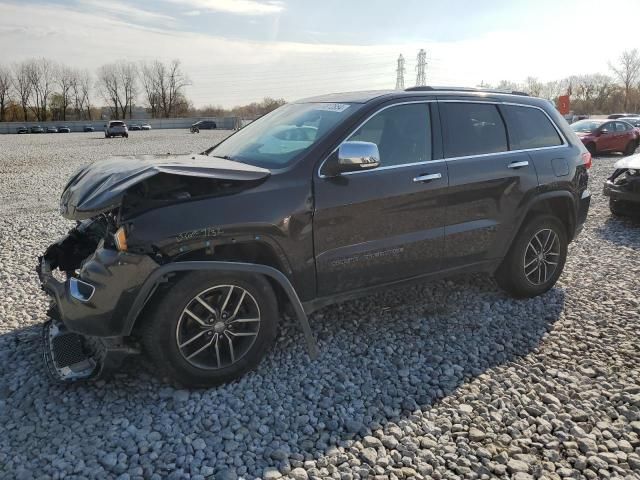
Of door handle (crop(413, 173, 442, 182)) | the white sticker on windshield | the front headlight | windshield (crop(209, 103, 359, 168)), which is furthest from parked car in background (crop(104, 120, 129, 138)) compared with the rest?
the front headlight

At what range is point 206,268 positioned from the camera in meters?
3.03

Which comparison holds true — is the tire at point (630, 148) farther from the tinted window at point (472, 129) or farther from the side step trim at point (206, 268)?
the side step trim at point (206, 268)

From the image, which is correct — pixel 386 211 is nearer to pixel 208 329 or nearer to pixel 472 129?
pixel 472 129

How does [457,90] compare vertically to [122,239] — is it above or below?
above

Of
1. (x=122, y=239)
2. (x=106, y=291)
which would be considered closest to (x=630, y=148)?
(x=122, y=239)

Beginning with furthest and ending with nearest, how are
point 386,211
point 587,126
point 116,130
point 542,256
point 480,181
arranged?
point 116,130 → point 587,126 → point 542,256 → point 480,181 → point 386,211

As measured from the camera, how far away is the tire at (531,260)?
4.58 meters

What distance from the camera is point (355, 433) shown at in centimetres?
288

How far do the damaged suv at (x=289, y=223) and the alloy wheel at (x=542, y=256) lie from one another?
3cm

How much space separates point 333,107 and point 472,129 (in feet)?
4.03

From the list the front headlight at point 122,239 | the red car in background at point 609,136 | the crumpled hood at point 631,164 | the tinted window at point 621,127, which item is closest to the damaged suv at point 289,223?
the front headlight at point 122,239

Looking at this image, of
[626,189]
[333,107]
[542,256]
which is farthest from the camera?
[626,189]

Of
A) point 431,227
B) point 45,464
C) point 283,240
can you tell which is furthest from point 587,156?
point 45,464

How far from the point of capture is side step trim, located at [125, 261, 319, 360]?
2945 millimetres
